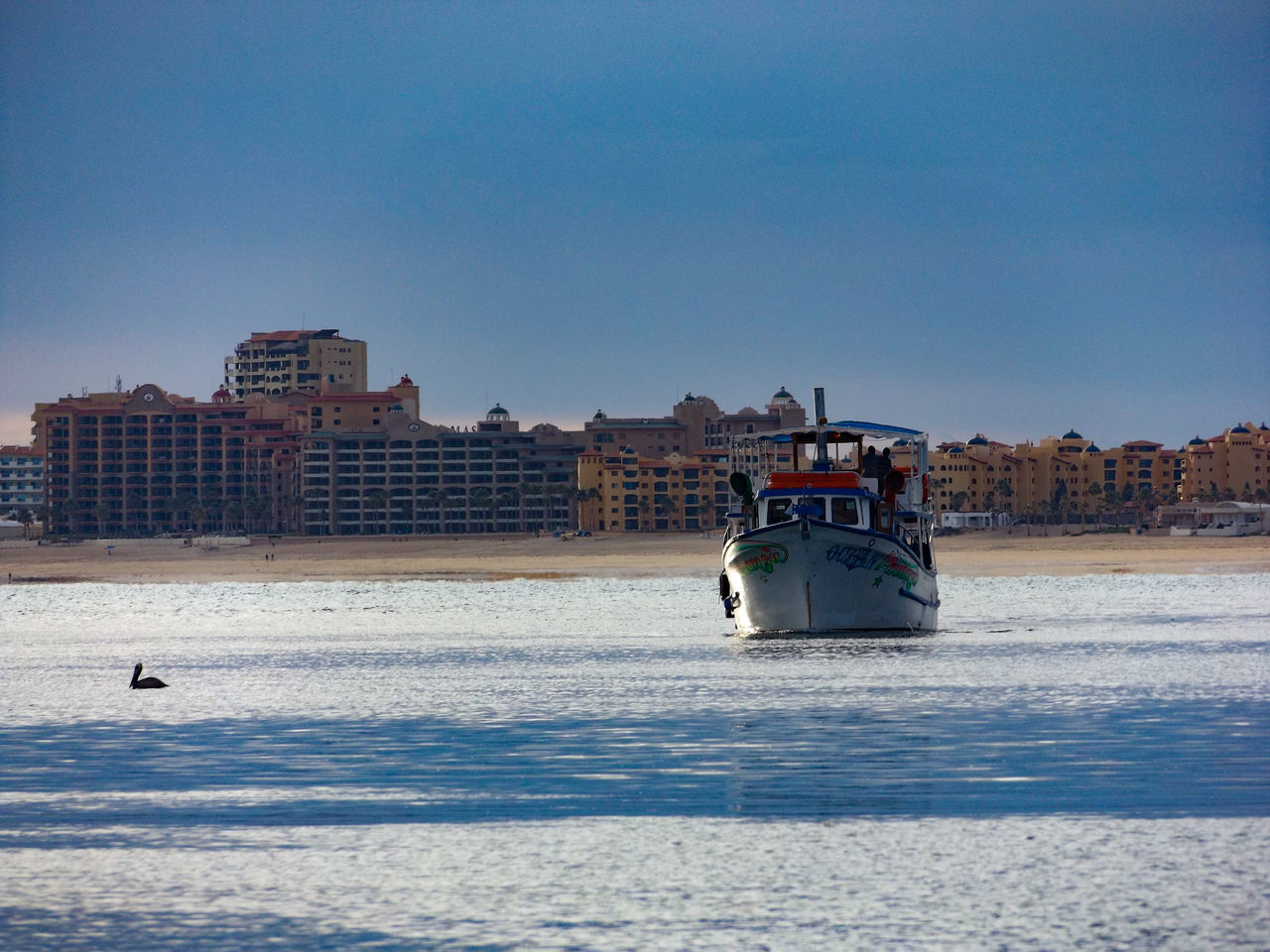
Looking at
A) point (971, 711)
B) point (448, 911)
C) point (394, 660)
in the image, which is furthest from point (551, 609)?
point (448, 911)

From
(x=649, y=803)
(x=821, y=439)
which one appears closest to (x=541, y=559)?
(x=821, y=439)

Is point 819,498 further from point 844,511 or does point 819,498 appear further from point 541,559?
point 541,559

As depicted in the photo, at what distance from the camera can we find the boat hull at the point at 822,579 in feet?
139

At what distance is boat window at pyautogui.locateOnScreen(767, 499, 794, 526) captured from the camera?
43.9 metres

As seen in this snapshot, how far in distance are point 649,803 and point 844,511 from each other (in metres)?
26.8

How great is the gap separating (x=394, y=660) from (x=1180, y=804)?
2678cm

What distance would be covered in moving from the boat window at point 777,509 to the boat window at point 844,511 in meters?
1.19

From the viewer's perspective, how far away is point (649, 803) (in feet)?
57.7

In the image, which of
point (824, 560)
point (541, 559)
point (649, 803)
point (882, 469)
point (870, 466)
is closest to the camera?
point (649, 803)

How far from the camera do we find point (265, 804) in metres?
18.0

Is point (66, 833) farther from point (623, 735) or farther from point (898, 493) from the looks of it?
point (898, 493)

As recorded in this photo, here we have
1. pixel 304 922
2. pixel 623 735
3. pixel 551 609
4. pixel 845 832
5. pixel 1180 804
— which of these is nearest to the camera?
pixel 304 922

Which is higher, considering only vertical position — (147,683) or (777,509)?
(777,509)

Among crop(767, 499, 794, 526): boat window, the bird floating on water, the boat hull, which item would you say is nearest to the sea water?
the bird floating on water
